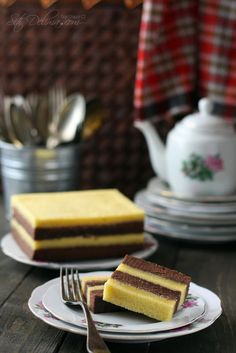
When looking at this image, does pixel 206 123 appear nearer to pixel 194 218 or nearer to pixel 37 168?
pixel 194 218

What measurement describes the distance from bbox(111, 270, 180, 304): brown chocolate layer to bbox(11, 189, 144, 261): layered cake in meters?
0.31

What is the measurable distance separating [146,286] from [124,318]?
0.05m

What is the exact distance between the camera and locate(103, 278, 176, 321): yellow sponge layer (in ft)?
3.42

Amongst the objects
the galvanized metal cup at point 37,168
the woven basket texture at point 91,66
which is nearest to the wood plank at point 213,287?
the galvanized metal cup at point 37,168

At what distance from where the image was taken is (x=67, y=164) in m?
1.74

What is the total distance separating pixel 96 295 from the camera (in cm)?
107

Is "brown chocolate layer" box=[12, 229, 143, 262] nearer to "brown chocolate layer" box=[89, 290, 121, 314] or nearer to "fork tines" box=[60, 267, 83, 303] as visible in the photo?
"fork tines" box=[60, 267, 83, 303]

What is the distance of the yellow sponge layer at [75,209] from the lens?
1.37 m

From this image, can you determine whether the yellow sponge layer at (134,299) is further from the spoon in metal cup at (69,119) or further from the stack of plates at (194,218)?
the spoon in metal cup at (69,119)

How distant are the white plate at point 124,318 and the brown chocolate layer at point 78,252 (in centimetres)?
26

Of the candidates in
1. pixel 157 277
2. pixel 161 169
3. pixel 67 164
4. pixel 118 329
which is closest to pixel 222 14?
pixel 161 169

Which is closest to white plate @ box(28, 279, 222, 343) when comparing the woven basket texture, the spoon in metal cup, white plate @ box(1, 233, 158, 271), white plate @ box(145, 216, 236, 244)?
white plate @ box(1, 233, 158, 271)

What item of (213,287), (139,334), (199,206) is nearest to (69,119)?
(199,206)

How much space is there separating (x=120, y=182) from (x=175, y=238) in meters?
0.49
